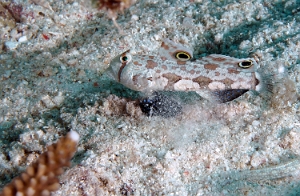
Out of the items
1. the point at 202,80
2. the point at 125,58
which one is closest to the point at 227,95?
the point at 202,80

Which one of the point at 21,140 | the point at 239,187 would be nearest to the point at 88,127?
the point at 21,140

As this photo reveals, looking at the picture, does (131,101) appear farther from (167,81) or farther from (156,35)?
(156,35)

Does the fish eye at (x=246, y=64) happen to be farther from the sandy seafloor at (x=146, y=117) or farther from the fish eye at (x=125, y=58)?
the fish eye at (x=125, y=58)

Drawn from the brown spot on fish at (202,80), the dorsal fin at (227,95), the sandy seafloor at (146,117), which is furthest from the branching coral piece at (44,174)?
the dorsal fin at (227,95)

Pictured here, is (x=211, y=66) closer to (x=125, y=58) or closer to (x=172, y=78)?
(x=172, y=78)

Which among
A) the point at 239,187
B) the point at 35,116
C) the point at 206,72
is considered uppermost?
the point at 206,72

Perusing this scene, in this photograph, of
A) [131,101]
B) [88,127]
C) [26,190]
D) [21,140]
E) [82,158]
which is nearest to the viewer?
[26,190]

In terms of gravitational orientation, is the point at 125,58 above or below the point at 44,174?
above
